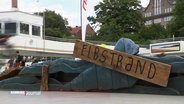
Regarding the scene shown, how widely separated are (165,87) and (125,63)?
50.5 inches

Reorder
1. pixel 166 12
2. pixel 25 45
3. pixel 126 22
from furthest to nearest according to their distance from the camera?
pixel 166 12, pixel 126 22, pixel 25 45

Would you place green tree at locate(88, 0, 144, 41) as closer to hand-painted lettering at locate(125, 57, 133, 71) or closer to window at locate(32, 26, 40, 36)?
window at locate(32, 26, 40, 36)

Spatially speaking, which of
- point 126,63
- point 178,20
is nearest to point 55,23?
point 178,20

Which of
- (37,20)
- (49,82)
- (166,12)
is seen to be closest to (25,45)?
(37,20)

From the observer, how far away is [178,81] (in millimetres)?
10289

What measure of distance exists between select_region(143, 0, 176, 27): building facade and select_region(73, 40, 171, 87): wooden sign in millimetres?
111186

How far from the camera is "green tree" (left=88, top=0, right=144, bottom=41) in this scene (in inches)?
3108

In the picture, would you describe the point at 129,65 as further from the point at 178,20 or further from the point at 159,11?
the point at 159,11

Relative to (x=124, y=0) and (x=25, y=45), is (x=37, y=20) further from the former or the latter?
(x=124, y=0)

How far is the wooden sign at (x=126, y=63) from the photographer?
10.2 metres

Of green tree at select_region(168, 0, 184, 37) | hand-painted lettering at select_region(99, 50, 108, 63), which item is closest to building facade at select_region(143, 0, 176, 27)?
green tree at select_region(168, 0, 184, 37)

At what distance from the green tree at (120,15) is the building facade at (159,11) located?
129ft

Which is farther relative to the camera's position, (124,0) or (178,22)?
(124,0)

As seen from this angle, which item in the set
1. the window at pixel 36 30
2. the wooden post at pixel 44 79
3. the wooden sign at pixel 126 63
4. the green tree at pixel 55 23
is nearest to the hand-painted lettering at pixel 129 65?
the wooden sign at pixel 126 63
